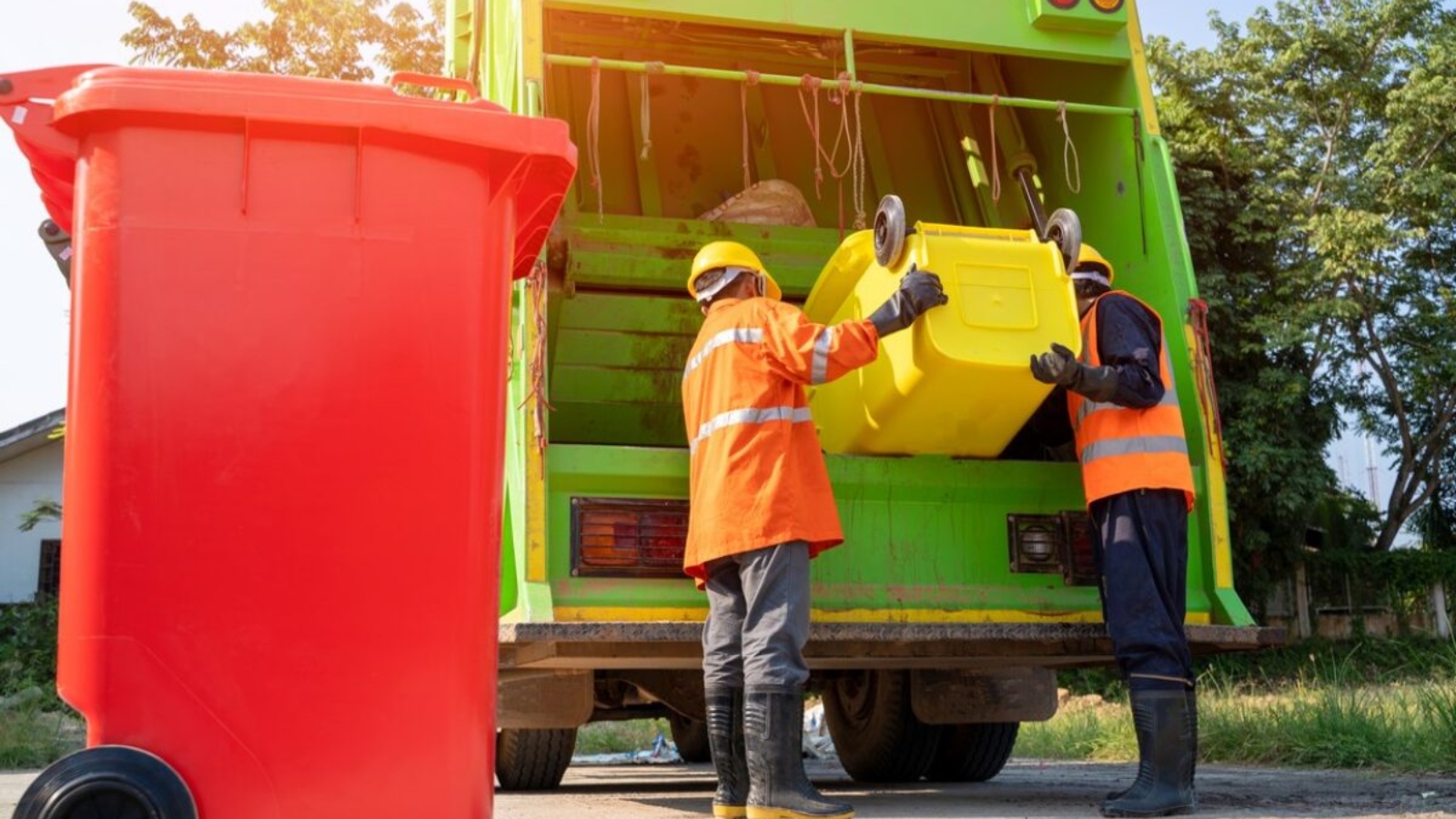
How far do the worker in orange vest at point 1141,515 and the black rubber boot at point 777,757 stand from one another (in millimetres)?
831

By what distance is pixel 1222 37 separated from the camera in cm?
1994

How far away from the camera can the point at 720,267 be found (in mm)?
4047

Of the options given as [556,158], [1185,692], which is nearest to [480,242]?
[556,158]

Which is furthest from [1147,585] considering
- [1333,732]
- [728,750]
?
[1333,732]

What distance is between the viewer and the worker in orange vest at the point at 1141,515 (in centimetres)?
391

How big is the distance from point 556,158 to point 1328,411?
687 inches

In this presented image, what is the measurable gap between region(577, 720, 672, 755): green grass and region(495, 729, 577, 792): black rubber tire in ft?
13.9

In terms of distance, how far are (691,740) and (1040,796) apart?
3185 millimetres

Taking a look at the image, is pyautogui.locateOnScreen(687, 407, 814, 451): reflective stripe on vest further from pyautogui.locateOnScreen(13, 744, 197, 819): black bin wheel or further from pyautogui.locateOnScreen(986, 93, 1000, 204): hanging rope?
pyautogui.locateOnScreen(13, 744, 197, 819): black bin wheel

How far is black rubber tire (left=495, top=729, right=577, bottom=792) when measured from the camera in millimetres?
5812

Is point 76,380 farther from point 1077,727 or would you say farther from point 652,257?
point 1077,727

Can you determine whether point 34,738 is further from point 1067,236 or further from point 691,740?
point 1067,236

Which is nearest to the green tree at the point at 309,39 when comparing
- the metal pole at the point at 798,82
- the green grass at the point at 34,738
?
the green grass at the point at 34,738

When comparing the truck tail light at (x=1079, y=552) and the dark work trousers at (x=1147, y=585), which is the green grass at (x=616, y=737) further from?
the dark work trousers at (x=1147, y=585)
